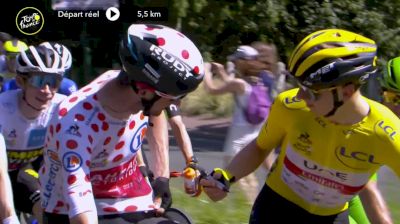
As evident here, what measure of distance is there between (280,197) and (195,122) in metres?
13.7

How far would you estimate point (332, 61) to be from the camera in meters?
3.31

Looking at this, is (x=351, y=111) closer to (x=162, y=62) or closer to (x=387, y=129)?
(x=387, y=129)

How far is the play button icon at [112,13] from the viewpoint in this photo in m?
17.1

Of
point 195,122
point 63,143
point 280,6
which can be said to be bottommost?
point 195,122

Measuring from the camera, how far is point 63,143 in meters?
3.27

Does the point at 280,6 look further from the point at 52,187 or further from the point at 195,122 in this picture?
the point at 52,187

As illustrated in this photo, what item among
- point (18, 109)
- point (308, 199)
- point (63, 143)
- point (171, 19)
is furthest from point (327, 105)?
point (171, 19)

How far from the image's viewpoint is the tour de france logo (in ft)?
57.3

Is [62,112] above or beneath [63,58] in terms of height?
above

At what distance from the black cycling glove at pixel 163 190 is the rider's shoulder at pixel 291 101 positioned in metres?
0.74

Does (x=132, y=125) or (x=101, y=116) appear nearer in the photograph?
(x=101, y=116)

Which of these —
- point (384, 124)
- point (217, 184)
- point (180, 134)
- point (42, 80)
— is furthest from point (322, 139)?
point (42, 80)

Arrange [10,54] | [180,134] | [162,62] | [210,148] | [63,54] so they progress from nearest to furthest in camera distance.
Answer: [162,62] → [63,54] → [180,134] → [10,54] → [210,148]

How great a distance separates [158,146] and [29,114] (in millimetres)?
1053
